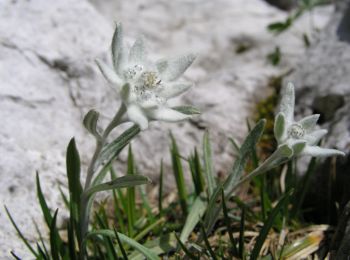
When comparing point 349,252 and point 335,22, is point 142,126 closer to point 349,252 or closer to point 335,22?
point 349,252

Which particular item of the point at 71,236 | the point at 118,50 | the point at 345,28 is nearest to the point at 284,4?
the point at 345,28

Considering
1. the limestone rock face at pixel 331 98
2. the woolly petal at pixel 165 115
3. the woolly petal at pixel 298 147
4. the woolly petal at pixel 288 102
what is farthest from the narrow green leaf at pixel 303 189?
the woolly petal at pixel 165 115

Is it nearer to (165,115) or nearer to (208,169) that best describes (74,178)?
(165,115)

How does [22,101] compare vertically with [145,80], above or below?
below

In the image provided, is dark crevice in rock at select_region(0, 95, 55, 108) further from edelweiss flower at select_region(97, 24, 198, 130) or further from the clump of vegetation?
edelweiss flower at select_region(97, 24, 198, 130)

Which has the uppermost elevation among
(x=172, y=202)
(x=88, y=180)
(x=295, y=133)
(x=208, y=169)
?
(x=295, y=133)

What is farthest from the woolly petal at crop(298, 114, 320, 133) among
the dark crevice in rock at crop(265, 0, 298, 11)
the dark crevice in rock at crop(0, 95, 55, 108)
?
the dark crevice in rock at crop(265, 0, 298, 11)

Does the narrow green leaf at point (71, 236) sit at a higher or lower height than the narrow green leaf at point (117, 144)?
lower

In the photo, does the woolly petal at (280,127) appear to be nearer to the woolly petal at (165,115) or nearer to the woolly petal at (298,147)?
the woolly petal at (298,147)
